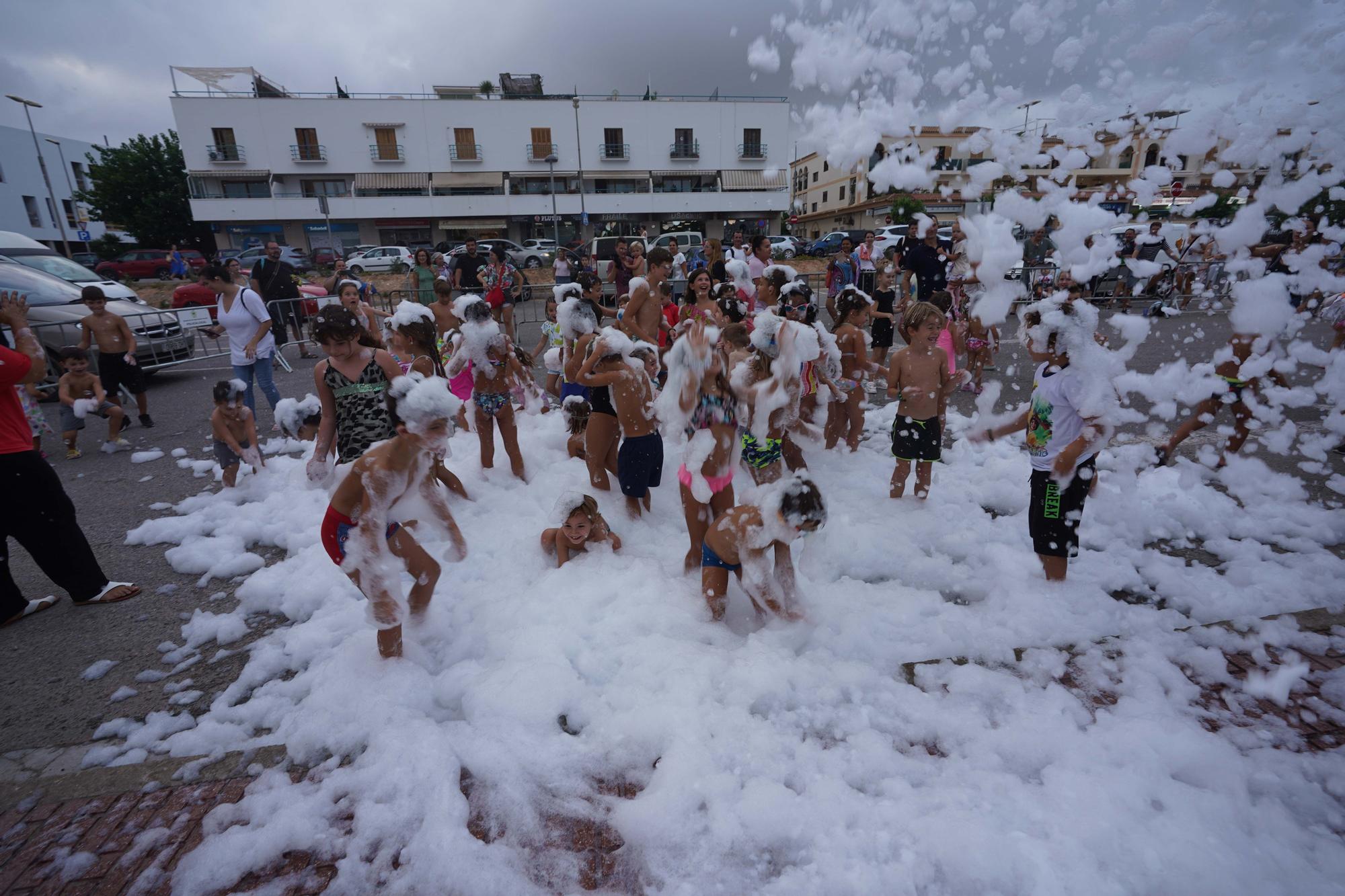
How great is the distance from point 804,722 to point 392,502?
2.15 m

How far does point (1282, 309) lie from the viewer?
Result: 467cm

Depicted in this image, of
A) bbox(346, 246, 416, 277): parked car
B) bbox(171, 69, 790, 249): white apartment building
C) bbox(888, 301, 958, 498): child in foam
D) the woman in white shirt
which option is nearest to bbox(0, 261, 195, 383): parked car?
the woman in white shirt

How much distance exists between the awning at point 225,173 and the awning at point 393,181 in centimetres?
550

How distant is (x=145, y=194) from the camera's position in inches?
1503

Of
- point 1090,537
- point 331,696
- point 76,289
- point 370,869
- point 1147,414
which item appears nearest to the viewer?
point 370,869

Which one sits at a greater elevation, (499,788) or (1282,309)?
(1282,309)

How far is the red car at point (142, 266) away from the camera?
89.1 ft

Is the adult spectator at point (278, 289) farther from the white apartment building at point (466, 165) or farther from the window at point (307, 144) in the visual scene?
the window at point (307, 144)

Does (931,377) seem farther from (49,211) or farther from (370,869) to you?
(49,211)

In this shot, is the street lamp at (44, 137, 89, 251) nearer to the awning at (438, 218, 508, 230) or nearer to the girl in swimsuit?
the awning at (438, 218, 508, 230)

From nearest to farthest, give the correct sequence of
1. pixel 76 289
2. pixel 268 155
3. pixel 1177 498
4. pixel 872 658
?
pixel 872 658
pixel 1177 498
pixel 76 289
pixel 268 155

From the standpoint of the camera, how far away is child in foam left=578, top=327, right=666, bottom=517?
4.43 metres

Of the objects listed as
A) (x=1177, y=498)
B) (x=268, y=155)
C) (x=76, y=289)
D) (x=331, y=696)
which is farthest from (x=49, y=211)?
(x=1177, y=498)

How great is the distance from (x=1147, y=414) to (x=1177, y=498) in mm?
2617
